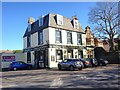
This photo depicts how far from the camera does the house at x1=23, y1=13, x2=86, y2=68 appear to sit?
33344mm

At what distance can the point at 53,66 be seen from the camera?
33312 mm

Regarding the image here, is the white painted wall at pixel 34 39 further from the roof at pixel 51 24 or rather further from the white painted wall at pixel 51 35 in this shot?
the white painted wall at pixel 51 35

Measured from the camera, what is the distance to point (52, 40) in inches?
1310

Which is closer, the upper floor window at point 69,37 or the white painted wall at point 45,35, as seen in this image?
the white painted wall at point 45,35

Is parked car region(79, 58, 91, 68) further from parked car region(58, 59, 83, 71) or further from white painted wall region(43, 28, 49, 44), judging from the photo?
white painted wall region(43, 28, 49, 44)

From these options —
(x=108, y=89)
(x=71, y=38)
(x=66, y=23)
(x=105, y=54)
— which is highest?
(x=66, y=23)

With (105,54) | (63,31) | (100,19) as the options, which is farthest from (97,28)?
(63,31)

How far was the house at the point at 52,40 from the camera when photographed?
109ft

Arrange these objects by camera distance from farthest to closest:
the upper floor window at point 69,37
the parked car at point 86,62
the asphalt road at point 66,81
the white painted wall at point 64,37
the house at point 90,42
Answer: the house at point 90,42 < the upper floor window at point 69,37 < the white painted wall at point 64,37 < the parked car at point 86,62 < the asphalt road at point 66,81

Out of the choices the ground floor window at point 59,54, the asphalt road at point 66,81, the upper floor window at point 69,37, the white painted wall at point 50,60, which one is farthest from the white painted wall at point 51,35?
the asphalt road at point 66,81

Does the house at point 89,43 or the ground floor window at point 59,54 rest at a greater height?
the house at point 89,43

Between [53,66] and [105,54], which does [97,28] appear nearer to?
[105,54]

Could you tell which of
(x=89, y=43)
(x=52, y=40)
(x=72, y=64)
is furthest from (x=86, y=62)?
(x=89, y=43)

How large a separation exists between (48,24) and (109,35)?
1451cm
